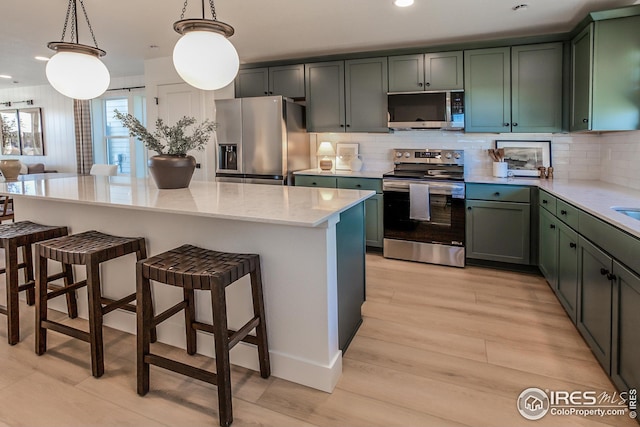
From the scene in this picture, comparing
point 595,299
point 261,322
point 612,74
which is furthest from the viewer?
point 612,74

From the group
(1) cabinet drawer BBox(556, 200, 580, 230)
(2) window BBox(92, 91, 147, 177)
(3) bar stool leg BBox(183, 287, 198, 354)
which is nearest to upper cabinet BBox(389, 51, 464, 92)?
(1) cabinet drawer BBox(556, 200, 580, 230)

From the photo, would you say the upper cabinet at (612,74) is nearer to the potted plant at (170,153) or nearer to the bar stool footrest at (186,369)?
the potted plant at (170,153)

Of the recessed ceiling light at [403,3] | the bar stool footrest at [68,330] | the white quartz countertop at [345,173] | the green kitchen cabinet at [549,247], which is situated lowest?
the bar stool footrest at [68,330]

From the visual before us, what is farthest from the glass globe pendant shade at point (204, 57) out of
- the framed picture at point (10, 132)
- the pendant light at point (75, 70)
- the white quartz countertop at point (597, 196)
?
the framed picture at point (10, 132)

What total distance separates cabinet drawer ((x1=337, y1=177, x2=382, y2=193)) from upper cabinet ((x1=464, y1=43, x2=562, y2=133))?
1.08 m

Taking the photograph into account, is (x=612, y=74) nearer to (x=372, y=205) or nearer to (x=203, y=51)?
(x=372, y=205)

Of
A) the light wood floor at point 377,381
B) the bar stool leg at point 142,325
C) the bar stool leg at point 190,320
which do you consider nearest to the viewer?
the light wood floor at point 377,381

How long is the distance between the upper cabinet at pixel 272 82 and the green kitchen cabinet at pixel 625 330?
3753mm

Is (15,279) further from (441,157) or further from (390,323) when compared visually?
(441,157)

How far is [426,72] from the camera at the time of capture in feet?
13.4

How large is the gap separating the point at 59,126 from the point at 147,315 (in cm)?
726

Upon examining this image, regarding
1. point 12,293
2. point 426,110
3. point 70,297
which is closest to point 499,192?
point 426,110

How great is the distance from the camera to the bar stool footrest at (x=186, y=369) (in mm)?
1663

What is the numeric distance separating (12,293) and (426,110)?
3786mm
